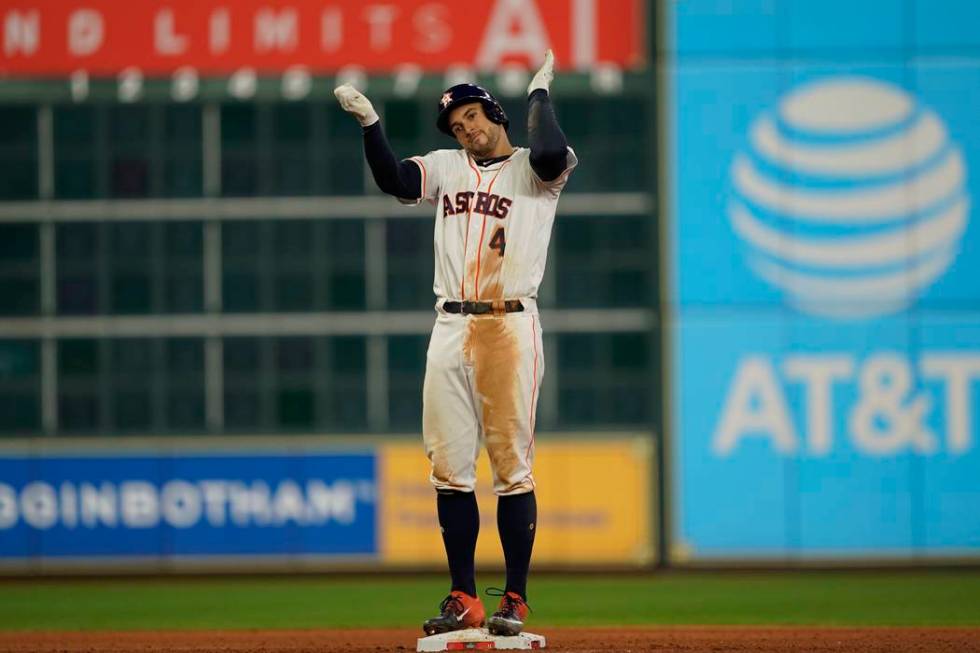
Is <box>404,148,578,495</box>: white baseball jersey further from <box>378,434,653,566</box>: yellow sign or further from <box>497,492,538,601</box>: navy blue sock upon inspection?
<box>378,434,653,566</box>: yellow sign

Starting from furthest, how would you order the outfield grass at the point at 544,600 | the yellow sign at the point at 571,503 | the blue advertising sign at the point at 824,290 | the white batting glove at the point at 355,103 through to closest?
the yellow sign at the point at 571,503 → the blue advertising sign at the point at 824,290 → the outfield grass at the point at 544,600 → the white batting glove at the point at 355,103

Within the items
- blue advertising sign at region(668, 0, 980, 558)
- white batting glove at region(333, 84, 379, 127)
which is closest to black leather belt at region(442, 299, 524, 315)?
white batting glove at region(333, 84, 379, 127)

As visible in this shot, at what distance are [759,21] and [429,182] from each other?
277 inches

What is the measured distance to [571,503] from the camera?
1329cm


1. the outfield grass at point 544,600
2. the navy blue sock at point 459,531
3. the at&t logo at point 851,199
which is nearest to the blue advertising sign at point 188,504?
the outfield grass at point 544,600

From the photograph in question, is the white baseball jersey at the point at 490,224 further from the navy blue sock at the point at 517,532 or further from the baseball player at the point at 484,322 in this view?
the navy blue sock at the point at 517,532

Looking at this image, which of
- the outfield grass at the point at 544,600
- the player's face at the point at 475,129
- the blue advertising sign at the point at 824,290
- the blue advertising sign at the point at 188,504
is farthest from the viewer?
the blue advertising sign at the point at 188,504

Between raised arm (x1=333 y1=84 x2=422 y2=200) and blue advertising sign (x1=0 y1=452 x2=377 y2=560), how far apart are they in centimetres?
Answer: 679

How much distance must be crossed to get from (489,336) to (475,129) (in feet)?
2.56

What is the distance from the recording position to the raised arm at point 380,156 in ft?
21.4

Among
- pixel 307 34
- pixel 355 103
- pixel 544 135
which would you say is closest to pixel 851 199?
pixel 307 34

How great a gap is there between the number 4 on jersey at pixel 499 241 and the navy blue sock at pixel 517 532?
0.90 metres

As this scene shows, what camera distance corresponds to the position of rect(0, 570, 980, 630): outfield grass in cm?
955

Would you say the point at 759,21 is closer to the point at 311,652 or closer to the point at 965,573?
the point at 965,573
